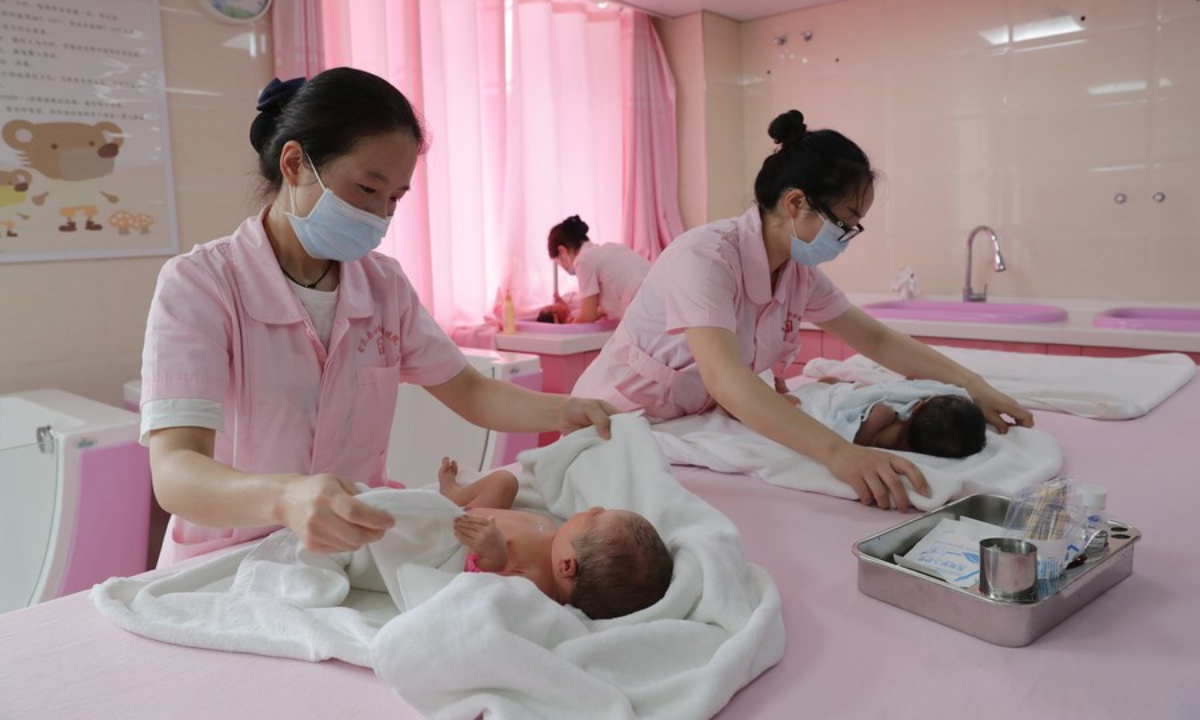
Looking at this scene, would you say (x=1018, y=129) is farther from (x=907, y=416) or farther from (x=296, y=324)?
(x=296, y=324)

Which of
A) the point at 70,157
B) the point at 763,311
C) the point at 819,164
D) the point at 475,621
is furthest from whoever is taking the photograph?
the point at 70,157

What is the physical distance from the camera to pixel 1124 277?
3500 millimetres

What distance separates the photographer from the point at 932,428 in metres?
1.69

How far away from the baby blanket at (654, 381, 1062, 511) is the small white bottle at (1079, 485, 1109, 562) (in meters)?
0.17

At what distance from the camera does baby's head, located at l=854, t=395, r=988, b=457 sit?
1650 mm

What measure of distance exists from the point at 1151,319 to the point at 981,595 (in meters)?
2.79

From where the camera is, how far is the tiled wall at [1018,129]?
3.36 meters

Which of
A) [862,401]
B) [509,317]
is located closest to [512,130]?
[509,317]

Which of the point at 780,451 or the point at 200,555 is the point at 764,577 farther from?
the point at 200,555

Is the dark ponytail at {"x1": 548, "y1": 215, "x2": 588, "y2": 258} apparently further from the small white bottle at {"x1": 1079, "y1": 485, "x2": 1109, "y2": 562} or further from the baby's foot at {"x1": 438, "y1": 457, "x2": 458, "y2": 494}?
the small white bottle at {"x1": 1079, "y1": 485, "x2": 1109, "y2": 562}

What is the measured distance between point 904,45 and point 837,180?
2.57 m

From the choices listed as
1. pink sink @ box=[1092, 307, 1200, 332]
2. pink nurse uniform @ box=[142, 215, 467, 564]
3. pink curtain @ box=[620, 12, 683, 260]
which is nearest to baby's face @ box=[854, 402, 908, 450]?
pink nurse uniform @ box=[142, 215, 467, 564]

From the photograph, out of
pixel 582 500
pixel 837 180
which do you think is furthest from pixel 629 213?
pixel 582 500

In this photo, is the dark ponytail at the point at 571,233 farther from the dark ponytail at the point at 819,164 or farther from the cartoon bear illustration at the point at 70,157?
Result: the dark ponytail at the point at 819,164
